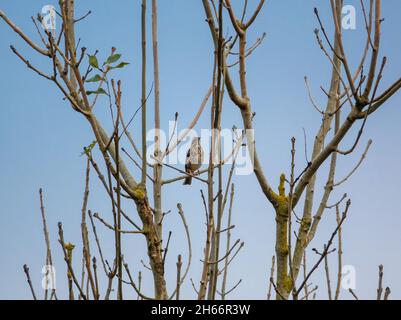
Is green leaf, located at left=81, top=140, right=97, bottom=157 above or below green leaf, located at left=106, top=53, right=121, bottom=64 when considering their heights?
below

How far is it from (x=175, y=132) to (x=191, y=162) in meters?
2.69

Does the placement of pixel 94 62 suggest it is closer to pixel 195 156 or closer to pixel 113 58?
pixel 113 58

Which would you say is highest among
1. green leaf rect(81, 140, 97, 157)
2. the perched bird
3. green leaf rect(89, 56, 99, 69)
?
green leaf rect(89, 56, 99, 69)

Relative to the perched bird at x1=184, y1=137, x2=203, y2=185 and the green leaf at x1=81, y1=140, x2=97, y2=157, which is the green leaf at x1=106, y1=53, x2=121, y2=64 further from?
the perched bird at x1=184, y1=137, x2=203, y2=185

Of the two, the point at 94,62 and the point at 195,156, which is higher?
the point at 94,62

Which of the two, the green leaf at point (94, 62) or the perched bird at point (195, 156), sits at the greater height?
the green leaf at point (94, 62)

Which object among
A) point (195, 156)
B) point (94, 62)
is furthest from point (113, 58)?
point (195, 156)

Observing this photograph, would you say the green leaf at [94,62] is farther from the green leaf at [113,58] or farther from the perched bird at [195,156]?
the perched bird at [195,156]

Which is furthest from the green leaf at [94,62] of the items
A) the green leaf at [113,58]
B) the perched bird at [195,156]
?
the perched bird at [195,156]

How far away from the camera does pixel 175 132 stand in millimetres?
3398

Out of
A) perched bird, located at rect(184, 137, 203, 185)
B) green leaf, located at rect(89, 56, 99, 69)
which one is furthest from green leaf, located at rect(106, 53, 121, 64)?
perched bird, located at rect(184, 137, 203, 185)
